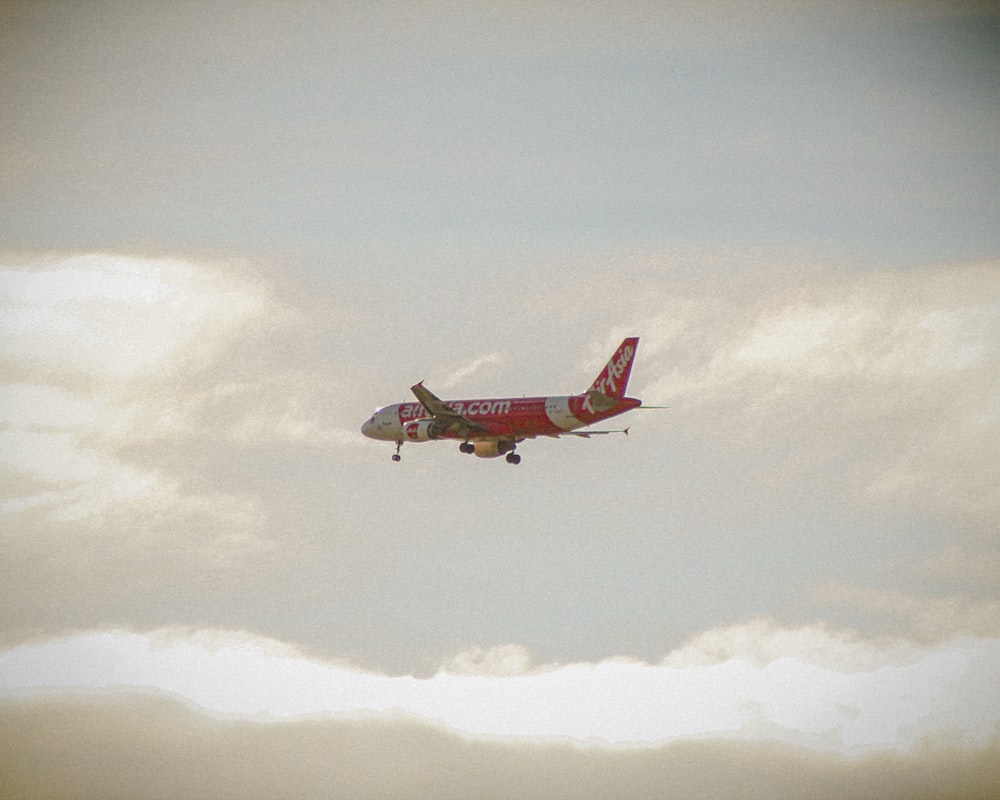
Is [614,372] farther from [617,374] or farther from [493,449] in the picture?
[493,449]

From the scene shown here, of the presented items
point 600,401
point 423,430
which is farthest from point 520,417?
point 423,430

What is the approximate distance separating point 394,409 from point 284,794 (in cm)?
9133

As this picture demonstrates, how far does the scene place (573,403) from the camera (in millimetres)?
104750

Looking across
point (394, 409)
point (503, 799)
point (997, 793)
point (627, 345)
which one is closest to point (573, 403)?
point (627, 345)

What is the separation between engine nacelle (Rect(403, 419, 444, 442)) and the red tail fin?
12135 mm

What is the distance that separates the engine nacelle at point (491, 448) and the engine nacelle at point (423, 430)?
2.62 metres

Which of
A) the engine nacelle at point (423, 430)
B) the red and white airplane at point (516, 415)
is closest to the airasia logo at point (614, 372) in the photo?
the red and white airplane at point (516, 415)

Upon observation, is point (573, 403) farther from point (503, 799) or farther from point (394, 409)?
point (503, 799)

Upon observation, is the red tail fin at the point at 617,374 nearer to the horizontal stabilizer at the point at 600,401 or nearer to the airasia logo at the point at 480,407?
the horizontal stabilizer at the point at 600,401

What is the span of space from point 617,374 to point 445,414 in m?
12.5

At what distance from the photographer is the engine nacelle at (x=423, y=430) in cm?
11212

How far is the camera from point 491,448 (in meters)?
111

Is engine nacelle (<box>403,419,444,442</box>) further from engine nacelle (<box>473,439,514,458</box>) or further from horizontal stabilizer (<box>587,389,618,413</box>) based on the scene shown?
horizontal stabilizer (<box>587,389,618,413</box>)

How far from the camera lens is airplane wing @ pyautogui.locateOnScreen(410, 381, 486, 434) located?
109 meters
